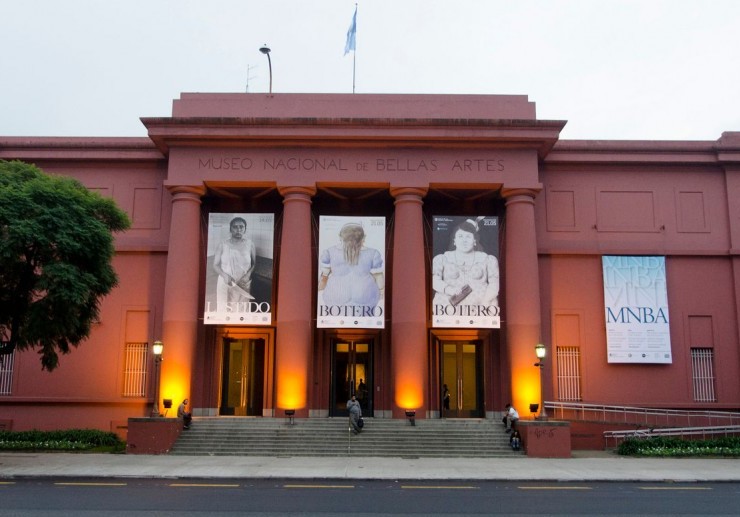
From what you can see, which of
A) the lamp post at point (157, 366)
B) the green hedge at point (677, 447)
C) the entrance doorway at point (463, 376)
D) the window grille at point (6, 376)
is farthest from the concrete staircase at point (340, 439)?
the window grille at point (6, 376)

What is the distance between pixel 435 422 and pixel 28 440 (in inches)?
547

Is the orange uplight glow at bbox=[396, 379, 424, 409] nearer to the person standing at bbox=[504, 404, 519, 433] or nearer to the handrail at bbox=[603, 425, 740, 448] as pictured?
the person standing at bbox=[504, 404, 519, 433]

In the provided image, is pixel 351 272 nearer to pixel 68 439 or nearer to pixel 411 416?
pixel 411 416

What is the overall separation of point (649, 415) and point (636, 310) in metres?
4.00

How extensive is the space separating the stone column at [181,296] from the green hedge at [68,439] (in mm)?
2070

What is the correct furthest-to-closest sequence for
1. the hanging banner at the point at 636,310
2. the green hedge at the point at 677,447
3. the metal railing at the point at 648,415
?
the hanging banner at the point at 636,310
the metal railing at the point at 648,415
the green hedge at the point at 677,447

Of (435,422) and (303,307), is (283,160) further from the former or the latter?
(435,422)

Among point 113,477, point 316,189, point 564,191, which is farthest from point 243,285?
point 564,191

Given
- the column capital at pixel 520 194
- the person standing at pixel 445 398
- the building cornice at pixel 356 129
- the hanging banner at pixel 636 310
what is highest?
the building cornice at pixel 356 129

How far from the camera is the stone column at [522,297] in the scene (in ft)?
85.2

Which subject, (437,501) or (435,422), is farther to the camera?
(435,422)

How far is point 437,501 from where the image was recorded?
13.8 meters

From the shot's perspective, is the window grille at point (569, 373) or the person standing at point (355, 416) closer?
the person standing at point (355, 416)

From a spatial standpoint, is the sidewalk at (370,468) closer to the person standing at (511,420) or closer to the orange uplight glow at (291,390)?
the person standing at (511,420)
